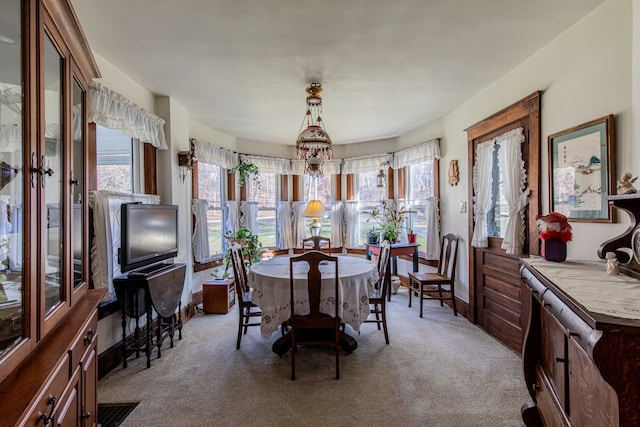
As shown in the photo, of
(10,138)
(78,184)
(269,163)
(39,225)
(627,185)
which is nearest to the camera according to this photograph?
(10,138)

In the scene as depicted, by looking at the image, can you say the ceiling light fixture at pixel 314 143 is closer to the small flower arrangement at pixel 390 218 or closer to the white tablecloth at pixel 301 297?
the white tablecloth at pixel 301 297

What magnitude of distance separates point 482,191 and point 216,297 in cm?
341

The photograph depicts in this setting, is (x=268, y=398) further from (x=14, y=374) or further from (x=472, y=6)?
(x=472, y=6)

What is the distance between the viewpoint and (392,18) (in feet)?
6.60

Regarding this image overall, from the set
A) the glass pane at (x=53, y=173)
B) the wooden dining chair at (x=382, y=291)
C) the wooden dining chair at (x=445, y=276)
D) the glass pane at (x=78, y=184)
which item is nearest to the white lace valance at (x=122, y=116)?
the glass pane at (x=78, y=184)

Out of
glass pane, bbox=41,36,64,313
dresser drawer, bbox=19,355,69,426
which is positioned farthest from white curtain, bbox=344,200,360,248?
dresser drawer, bbox=19,355,69,426

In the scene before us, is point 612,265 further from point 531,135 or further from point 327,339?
point 327,339

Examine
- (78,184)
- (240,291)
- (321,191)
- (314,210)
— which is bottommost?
(240,291)

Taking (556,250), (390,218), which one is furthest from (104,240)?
(390,218)

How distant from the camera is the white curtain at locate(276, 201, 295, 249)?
18.7ft

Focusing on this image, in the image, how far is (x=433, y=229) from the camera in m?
4.45

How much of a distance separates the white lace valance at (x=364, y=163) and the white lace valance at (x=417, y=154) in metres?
0.19

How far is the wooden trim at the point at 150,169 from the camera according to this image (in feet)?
10.8

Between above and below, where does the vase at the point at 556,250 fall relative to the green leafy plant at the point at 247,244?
above
